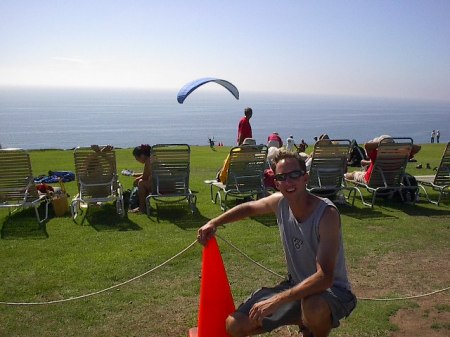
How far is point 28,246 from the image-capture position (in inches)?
241

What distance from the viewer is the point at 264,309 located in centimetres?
283

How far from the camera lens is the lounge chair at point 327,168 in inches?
331

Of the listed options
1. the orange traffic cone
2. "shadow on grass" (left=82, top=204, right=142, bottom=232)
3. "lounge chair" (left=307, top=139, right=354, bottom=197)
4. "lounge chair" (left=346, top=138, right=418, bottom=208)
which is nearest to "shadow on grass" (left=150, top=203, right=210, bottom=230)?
"shadow on grass" (left=82, top=204, right=142, bottom=232)

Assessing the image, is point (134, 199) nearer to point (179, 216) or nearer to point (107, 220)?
point (107, 220)

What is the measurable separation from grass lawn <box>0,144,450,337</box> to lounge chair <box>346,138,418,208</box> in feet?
1.37

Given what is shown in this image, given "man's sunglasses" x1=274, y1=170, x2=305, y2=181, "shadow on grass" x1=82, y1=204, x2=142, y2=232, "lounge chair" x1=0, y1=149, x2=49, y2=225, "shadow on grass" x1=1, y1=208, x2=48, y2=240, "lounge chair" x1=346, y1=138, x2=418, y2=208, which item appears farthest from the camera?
"lounge chair" x1=346, y1=138, x2=418, y2=208

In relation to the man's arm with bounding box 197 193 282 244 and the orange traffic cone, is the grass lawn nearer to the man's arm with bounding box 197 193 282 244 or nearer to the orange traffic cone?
the orange traffic cone

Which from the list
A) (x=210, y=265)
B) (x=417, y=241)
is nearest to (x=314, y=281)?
(x=210, y=265)

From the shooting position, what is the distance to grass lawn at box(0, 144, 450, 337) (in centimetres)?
400

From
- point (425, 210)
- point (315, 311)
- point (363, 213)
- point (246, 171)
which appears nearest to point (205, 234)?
point (315, 311)

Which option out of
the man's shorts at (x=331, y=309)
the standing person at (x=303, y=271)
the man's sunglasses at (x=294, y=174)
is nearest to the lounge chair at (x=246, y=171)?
the standing person at (x=303, y=271)

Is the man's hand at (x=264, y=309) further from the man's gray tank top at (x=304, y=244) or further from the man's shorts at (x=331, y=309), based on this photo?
the man's gray tank top at (x=304, y=244)

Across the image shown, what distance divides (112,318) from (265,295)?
5.20ft

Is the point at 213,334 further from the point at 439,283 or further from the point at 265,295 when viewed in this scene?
the point at 439,283
